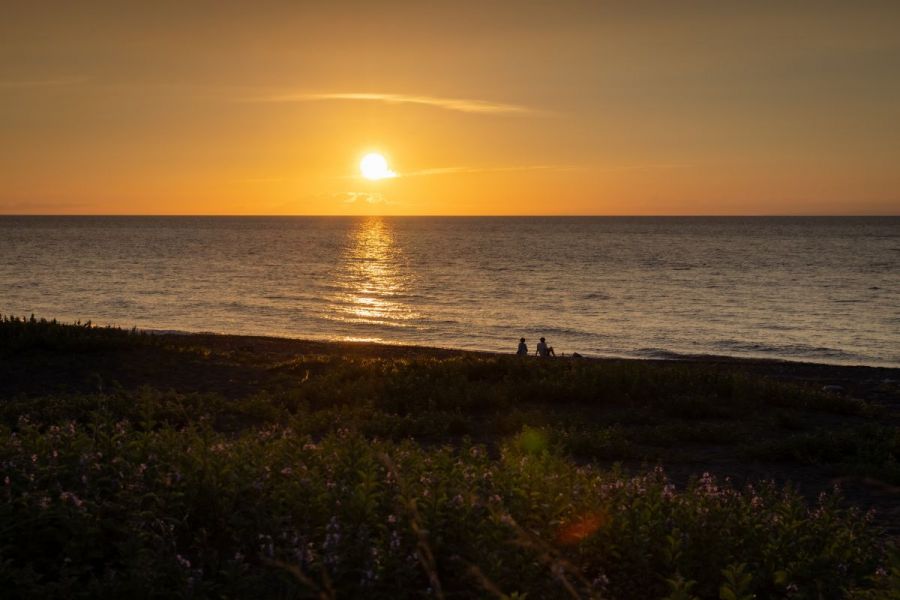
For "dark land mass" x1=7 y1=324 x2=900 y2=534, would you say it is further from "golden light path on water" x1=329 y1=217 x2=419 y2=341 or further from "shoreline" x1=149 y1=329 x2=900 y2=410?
"golden light path on water" x1=329 y1=217 x2=419 y2=341

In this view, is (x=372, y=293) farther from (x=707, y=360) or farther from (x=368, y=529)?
(x=368, y=529)

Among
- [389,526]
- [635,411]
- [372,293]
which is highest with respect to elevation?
[389,526]

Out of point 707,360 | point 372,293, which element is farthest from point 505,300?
point 707,360

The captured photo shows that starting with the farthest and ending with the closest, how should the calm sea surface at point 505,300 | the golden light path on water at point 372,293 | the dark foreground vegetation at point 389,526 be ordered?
the golden light path on water at point 372,293, the calm sea surface at point 505,300, the dark foreground vegetation at point 389,526

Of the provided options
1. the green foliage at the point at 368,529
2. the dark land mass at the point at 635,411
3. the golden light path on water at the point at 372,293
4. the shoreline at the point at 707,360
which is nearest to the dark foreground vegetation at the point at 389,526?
the green foliage at the point at 368,529

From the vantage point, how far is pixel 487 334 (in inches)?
1652

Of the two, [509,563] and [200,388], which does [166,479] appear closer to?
[509,563]

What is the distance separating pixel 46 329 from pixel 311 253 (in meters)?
103

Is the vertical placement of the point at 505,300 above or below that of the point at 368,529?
below

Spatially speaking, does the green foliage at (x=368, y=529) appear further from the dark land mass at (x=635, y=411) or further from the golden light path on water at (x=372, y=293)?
the golden light path on water at (x=372, y=293)

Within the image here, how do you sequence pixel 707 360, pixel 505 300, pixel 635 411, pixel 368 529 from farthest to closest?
pixel 505 300 → pixel 707 360 → pixel 635 411 → pixel 368 529

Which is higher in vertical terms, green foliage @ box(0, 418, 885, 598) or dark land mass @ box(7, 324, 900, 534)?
green foliage @ box(0, 418, 885, 598)

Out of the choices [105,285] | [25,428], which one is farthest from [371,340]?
[105,285]

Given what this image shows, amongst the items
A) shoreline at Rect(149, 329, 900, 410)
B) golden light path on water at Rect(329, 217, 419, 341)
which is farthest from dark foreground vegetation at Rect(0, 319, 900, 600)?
golden light path on water at Rect(329, 217, 419, 341)
